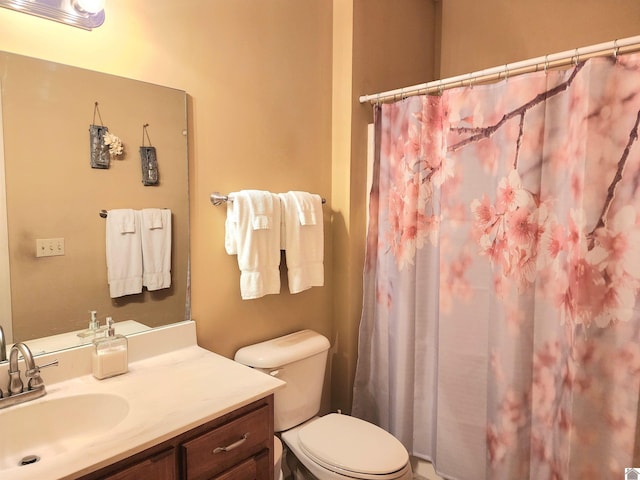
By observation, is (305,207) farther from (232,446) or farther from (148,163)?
(232,446)

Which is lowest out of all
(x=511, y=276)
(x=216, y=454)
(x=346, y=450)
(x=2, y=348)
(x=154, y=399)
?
(x=346, y=450)

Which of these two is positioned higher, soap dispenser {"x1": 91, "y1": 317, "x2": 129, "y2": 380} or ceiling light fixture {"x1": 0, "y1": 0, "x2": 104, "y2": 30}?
ceiling light fixture {"x1": 0, "y1": 0, "x2": 104, "y2": 30}

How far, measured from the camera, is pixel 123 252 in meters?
1.48

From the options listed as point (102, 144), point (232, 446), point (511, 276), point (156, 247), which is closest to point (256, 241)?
point (156, 247)

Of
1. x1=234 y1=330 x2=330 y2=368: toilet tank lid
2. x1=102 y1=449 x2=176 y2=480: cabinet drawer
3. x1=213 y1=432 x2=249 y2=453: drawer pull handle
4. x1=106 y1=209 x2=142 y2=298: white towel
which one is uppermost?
x1=106 y1=209 x2=142 y2=298: white towel

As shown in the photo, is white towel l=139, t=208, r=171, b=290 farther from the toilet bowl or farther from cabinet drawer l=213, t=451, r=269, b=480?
the toilet bowl

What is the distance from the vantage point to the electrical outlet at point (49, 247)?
4.25 ft

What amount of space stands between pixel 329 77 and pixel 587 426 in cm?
183

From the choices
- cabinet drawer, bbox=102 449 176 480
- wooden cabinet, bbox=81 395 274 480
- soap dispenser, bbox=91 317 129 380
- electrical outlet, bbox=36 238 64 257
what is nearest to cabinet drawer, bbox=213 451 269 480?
wooden cabinet, bbox=81 395 274 480

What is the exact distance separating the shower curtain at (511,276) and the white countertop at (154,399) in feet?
2.84

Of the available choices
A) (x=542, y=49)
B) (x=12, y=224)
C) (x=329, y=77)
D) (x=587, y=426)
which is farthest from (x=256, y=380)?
(x=542, y=49)

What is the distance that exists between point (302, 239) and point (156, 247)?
2.05 ft

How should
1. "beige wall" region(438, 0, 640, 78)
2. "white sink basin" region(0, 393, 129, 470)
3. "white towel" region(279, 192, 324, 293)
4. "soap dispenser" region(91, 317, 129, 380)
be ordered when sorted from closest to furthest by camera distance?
"white sink basin" region(0, 393, 129, 470) < "soap dispenser" region(91, 317, 129, 380) < "white towel" region(279, 192, 324, 293) < "beige wall" region(438, 0, 640, 78)

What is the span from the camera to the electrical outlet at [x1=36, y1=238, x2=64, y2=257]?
4.25 ft
